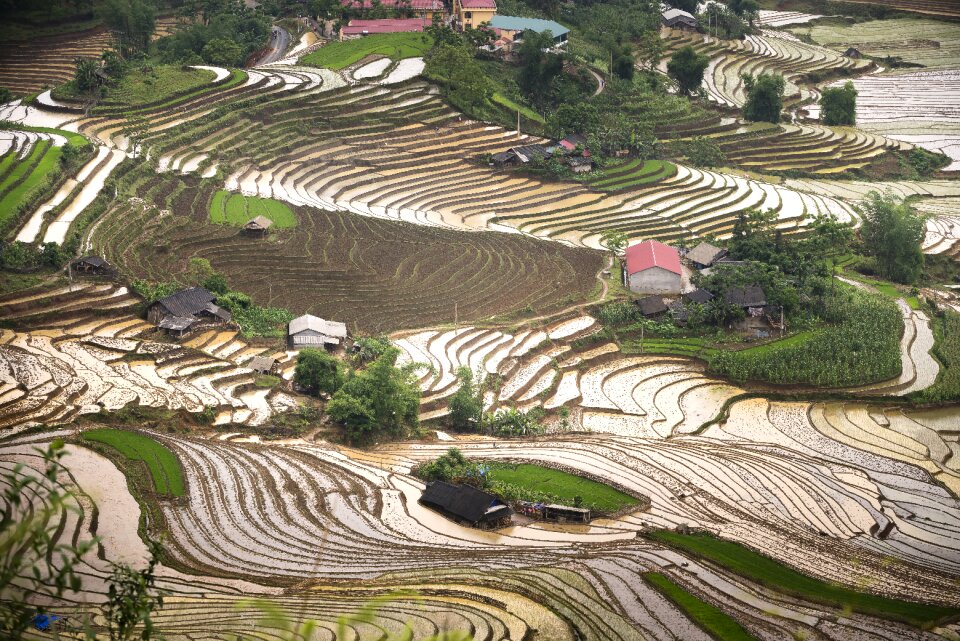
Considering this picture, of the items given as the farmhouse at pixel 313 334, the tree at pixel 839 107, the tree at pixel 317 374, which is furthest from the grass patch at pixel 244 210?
the tree at pixel 839 107

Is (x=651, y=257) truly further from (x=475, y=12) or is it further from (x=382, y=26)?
(x=382, y=26)

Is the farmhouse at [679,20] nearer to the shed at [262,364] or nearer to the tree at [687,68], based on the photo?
the tree at [687,68]

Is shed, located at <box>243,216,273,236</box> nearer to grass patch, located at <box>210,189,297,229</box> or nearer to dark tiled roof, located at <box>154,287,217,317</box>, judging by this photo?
grass patch, located at <box>210,189,297,229</box>

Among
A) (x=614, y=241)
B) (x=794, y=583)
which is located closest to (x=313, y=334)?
(x=614, y=241)

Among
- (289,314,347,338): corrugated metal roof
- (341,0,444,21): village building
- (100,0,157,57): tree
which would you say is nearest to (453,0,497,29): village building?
(341,0,444,21): village building

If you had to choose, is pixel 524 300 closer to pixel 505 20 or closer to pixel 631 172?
pixel 631 172

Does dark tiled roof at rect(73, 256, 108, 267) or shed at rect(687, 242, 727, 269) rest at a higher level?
dark tiled roof at rect(73, 256, 108, 267)
